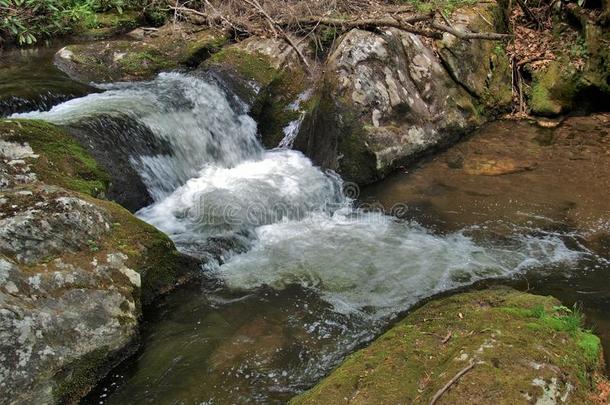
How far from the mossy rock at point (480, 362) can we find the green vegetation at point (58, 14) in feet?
25.2

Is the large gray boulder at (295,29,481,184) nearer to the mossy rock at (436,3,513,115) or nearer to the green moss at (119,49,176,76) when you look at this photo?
the mossy rock at (436,3,513,115)

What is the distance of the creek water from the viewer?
395cm

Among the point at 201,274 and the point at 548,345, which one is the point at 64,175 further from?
the point at 548,345

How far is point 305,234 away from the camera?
6023mm

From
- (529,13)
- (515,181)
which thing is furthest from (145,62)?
(529,13)

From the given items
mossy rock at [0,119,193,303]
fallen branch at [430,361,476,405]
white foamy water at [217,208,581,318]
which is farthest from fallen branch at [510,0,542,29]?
fallen branch at [430,361,476,405]

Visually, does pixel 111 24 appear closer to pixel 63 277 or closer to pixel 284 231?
pixel 284 231

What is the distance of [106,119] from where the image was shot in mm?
6566

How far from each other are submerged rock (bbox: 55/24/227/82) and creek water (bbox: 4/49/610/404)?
55cm

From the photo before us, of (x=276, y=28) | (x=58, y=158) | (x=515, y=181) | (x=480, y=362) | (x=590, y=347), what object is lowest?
(x=515, y=181)

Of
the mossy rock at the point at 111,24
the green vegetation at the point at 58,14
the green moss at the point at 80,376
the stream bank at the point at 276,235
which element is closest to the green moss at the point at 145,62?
the stream bank at the point at 276,235

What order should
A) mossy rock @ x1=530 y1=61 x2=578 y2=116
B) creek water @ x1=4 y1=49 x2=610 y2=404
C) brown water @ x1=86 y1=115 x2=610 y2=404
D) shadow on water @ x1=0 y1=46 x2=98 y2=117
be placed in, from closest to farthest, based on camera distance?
brown water @ x1=86 y1=115 x2=610 y2=404 < creek water @ x1=4 y1=49 x2=610 y2=404 < shadow on water @ x1=0 y1=46 x2=98 y2=117 < mossy rock @ x1=530 y1=61 x2=578 y2=116

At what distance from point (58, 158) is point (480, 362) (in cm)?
466

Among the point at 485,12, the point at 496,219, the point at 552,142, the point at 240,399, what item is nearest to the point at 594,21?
the point at 485,12
